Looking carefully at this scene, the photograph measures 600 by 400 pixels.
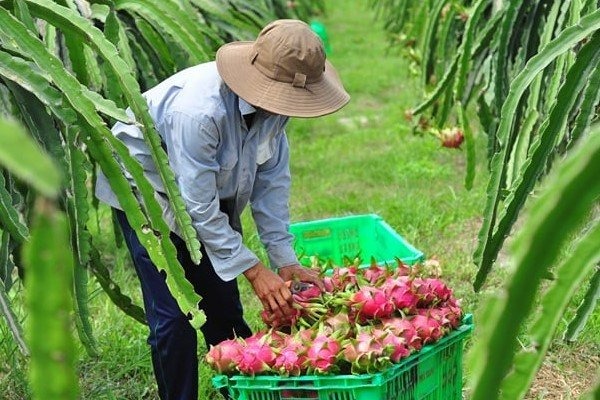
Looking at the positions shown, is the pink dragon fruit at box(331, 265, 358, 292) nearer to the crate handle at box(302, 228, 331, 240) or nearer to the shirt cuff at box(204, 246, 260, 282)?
the shirt cuff at box(204, 246, 260, 282)

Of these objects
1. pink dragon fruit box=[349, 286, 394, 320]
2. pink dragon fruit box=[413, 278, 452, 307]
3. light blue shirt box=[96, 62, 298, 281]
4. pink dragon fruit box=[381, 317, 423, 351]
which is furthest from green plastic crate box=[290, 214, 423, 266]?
pink dragon fruit box=[381, 317, 423, 351]

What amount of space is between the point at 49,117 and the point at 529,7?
1973mm

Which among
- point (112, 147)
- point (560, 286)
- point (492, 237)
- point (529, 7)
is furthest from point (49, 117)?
point (529, 7)

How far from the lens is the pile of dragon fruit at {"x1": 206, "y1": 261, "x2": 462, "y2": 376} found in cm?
221

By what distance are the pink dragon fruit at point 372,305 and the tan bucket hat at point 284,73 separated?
18.2 inches

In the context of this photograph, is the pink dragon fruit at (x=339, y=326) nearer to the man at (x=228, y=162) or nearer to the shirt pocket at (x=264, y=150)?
the man at (x=228, y=162)

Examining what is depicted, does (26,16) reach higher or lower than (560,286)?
lower

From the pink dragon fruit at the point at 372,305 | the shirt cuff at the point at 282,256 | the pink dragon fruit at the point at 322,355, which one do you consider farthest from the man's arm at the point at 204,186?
the pink dragon fruit at the point at 322,355

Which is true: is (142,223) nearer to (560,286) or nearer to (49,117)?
(49,117)

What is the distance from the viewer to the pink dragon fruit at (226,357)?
2.25m

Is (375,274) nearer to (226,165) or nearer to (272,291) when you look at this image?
(272,291)

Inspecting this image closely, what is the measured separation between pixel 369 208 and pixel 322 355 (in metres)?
2.90

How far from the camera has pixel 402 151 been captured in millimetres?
6371

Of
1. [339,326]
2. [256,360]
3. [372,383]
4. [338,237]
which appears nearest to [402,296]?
[339,326]
